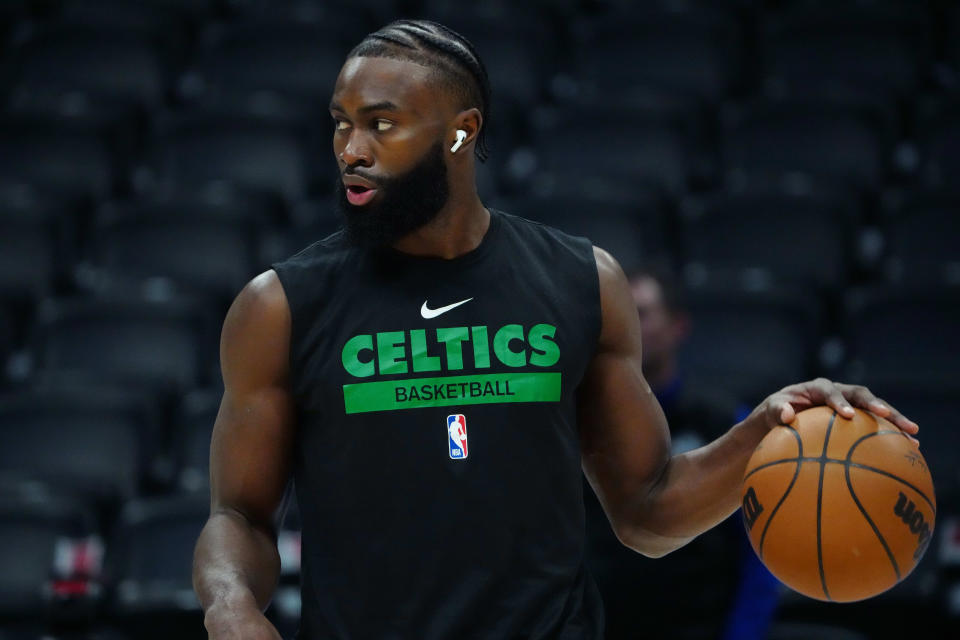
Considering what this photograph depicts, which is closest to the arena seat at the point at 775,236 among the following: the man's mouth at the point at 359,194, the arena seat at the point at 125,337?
the arena seat at the point at 125,337

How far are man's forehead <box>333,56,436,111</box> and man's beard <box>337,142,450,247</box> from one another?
0.33 feet

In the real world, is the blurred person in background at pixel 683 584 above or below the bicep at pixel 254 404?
below

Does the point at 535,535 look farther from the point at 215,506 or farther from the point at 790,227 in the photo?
the point at 790,227

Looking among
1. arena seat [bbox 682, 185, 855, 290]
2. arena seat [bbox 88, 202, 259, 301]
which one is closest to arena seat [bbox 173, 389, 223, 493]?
arena seat [bbox 88, 202, 259, 301]

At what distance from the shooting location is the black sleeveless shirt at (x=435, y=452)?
2.47 metres

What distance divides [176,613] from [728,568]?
207 cm

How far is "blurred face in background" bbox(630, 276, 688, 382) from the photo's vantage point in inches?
179

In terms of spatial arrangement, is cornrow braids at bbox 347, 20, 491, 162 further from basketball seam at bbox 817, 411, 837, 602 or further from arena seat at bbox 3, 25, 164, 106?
arena seat at bbox 3, 25, 164, 106

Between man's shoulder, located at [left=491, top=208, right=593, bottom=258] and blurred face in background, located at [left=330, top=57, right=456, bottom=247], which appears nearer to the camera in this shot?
blurred face in background, located at [left=330, top=57, right=456, bottom=247]

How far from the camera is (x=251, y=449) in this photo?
101 inches

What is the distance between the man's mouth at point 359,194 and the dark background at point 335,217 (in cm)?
263

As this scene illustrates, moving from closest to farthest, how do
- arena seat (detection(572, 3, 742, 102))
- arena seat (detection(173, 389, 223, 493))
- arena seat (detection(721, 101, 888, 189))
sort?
arena seat (detection(173, 389, 223, 493))
arena seat (detection(721, 101, 888, 189))
arena seat (detection(572, 3, 742, 102))

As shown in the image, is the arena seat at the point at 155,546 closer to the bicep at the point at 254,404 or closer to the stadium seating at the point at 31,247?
the stadium seating at the point at 31,247

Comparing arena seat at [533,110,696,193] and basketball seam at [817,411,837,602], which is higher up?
arena seat at [533,110,696,193]
